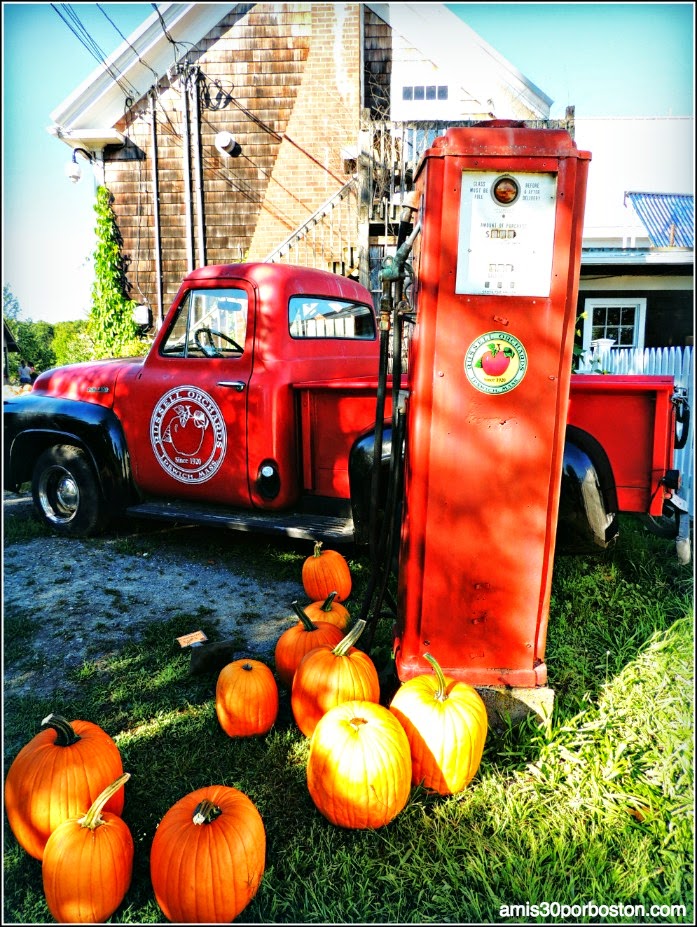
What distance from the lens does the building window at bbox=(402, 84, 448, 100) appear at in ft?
40.3

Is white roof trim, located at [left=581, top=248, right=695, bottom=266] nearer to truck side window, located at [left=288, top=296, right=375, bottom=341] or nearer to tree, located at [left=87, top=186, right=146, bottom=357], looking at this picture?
truck side window, located at [left=288, top=296, right=375, bottom=341]

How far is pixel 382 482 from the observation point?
3547 millimetres

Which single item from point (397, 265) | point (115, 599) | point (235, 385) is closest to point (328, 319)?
point (235, 385)

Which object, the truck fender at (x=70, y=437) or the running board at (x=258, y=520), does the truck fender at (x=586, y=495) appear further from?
the truck fender at (x=70, y=437)

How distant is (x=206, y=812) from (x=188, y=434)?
319 cm

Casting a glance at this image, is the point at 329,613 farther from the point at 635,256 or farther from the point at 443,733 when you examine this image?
the point at 635,256

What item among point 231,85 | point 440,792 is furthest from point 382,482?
point 231,85

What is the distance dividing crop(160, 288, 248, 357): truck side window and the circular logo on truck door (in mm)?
368

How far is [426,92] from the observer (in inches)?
487

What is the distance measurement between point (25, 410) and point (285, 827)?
4.46 m

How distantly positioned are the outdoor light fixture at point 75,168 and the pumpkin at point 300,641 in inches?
498

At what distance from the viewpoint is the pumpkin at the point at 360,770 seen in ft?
7.16

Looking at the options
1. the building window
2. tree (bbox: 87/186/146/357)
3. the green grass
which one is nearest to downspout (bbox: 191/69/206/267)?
tree (bbox: 87/186/146/357)

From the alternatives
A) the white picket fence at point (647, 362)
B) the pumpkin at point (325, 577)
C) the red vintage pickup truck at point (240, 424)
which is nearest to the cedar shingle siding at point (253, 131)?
the white picket fence at point (647, 362)
